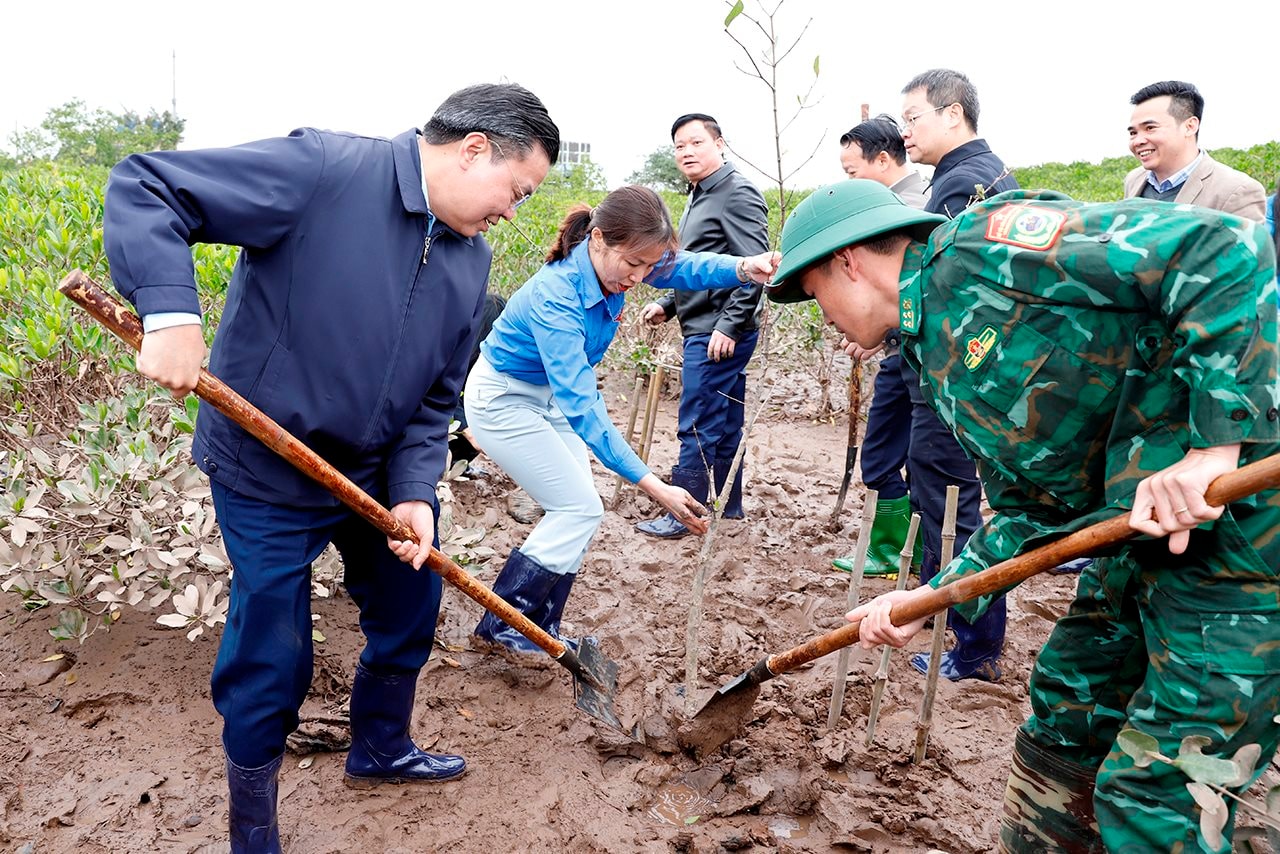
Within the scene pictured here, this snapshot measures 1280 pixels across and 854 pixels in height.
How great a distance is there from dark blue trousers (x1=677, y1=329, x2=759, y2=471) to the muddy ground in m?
1.17

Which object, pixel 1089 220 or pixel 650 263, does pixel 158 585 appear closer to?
pixel 650 263

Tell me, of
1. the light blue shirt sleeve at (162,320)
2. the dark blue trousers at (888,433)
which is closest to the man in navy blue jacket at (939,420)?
the dark blue trousers at (888,433)

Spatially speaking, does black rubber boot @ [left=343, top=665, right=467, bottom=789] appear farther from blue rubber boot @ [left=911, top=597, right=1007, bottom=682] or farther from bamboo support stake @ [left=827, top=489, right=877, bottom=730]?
blue rubber boot @ [left=911, top=597, right=1007, bottom=682]

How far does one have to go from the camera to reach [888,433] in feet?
14.3

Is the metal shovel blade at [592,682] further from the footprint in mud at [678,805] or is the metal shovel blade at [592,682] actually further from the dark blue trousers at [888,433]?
the dark blue trousers at [888,433]

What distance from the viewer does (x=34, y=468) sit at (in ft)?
11.6

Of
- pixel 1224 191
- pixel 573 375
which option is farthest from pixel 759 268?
pixel 1224 191

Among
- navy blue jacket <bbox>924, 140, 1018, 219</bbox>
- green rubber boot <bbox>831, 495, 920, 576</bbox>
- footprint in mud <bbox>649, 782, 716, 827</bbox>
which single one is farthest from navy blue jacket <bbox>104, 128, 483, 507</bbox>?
green rubber boot <bbox>831, 495, 920, 576</bbox>

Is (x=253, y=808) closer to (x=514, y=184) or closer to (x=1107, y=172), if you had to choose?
(x=514, y=184)

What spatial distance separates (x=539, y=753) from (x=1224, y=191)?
168 inches

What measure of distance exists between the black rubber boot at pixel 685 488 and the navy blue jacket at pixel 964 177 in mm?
1921

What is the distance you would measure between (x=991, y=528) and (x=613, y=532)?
10.2 feet

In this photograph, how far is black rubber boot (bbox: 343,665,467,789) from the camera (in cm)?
273

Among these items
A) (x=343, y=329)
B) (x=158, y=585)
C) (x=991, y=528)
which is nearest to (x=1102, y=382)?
(x=991, y=528)
